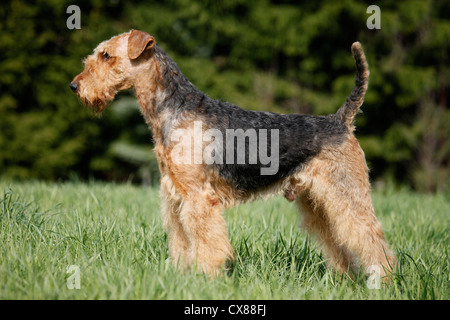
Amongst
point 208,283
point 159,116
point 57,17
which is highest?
point 57,17

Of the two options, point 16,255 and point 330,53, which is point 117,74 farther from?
point 330,53

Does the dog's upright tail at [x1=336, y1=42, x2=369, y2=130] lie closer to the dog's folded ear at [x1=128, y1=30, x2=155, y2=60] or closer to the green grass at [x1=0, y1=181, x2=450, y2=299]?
the green grass at [x1=0, y1=181, x2=450, y2=299]

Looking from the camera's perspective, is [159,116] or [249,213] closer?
[159,116]

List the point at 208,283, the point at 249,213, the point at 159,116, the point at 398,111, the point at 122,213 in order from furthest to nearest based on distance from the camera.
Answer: the point at 398,111, the point at 249,213, the point at 122,213, the point at 159,116, the point at 208,283

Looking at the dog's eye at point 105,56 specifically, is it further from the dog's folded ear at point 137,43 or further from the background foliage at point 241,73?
the background foliage at point 241,73

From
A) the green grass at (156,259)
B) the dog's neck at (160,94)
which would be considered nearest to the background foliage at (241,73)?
the green grass at (156,259)

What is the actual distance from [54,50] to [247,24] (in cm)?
641

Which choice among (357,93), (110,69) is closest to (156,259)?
(110,69)

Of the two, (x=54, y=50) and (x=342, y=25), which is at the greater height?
(x=342, y=25)

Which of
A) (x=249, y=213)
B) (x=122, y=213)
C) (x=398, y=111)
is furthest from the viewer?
(x=398, y=111)

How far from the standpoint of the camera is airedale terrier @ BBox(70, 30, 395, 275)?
10.6 feet

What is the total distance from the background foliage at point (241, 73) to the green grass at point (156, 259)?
7.83m

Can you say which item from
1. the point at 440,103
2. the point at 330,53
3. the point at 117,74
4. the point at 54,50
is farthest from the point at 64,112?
the point at 440,103

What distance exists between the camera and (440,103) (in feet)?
42.4
